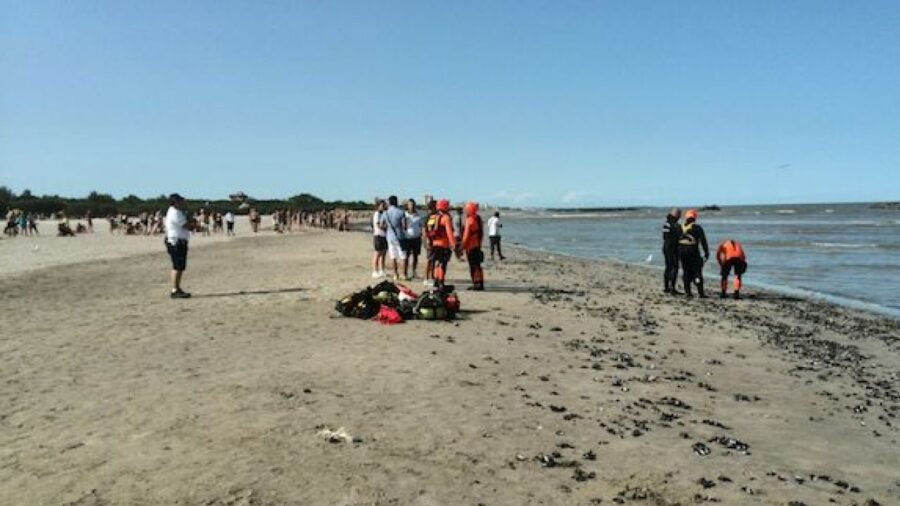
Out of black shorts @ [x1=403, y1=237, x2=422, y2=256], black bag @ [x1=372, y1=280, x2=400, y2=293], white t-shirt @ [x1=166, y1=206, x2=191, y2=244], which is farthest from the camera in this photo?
black shorts @ [x1=403, y1=237, x2=422, y2=256]

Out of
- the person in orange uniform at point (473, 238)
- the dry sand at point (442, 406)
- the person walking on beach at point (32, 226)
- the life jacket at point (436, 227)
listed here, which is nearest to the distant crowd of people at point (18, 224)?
the person walking on beach at point (32, 226)

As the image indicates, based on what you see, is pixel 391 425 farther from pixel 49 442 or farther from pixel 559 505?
pixel 49 442

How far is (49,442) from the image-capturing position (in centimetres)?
539

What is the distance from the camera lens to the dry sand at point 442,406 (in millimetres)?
4867

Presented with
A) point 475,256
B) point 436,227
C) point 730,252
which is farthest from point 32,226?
point 730,252

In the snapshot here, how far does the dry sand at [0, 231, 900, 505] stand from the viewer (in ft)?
16.0

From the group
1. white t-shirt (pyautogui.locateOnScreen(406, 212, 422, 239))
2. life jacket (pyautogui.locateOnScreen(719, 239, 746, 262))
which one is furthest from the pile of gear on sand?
life jacket (pyautogui.locateOnScreen(719, 239, 746, 262))

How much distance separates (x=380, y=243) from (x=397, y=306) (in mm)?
5766

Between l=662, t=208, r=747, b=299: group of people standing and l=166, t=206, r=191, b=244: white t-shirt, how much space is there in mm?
9907

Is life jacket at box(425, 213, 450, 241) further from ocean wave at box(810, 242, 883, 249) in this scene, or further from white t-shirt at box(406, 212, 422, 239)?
ocean wave at box(810, 242, 883, 249)

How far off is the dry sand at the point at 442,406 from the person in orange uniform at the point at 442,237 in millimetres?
1624

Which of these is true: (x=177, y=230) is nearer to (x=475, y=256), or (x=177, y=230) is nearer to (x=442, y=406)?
Result: (x=475, y=256)

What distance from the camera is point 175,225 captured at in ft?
43.9

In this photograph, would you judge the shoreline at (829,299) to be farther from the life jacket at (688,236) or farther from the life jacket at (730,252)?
the life jacket at (688,236)
